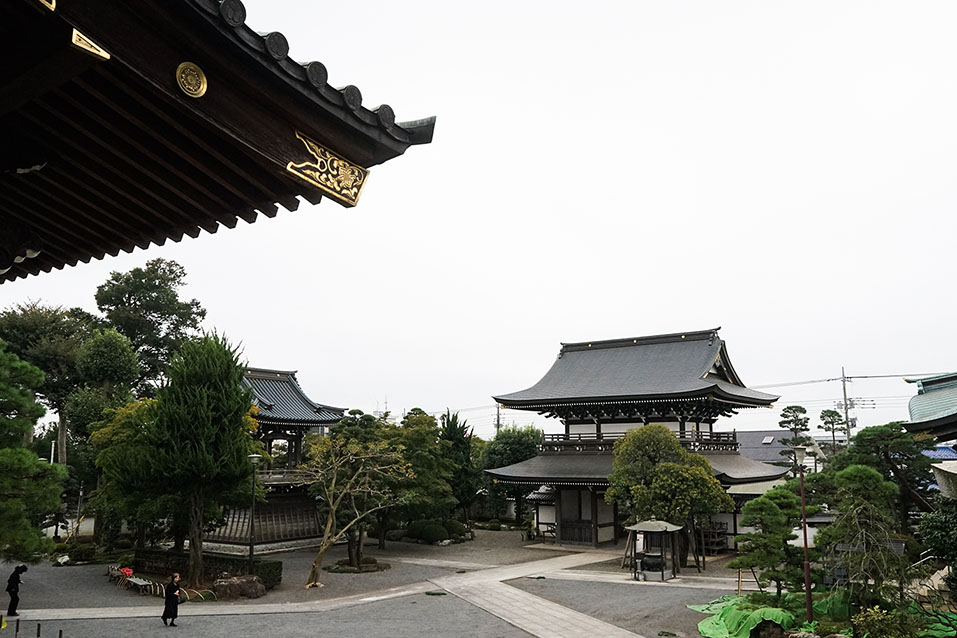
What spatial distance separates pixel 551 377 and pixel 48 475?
26.0 metres

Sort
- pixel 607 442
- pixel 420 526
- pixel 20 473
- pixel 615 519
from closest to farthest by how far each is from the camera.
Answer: pixel 20 473
pixel 607 442
pixel 615 519
pixel 420 526

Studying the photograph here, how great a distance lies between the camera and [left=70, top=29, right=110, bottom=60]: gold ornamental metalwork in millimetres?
3316

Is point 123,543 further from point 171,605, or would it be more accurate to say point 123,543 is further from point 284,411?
point 171,605

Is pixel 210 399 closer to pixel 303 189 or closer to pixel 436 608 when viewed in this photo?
→ pixel 436 608

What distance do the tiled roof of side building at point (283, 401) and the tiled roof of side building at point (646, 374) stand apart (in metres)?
9.82

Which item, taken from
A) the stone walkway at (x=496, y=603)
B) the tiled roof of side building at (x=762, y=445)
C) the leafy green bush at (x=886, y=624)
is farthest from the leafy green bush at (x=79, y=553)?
the tiled roof of side building at (x=762, y=445)

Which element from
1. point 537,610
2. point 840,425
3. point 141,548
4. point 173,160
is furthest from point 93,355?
point 840,425

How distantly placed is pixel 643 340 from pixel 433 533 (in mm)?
15369

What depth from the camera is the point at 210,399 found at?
2128 cm

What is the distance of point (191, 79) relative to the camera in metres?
4.06

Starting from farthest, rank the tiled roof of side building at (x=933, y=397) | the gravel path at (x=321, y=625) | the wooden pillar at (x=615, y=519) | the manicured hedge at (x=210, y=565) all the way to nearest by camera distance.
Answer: the wooden pillar at (x=615, y=519)
the manicured hedge at (x=210, y=565)
the gravel path at (x=321, y=625)
the tiled roof of side building at (x=933, y=397)

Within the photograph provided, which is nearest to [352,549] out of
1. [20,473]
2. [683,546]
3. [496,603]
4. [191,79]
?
[496,603]

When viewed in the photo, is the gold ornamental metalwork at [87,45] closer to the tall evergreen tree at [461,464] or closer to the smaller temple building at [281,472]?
the smaller temple building at [281,472]

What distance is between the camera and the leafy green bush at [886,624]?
484 inches
